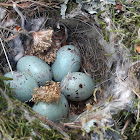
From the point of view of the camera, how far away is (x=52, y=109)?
1.74 meters

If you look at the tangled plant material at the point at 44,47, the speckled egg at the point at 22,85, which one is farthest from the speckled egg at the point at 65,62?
the speckled egg at the point at 22,85

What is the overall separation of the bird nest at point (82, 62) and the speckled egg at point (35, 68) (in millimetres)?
90

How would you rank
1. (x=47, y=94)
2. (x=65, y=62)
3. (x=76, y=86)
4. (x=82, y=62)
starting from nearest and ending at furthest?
1. (x=47, y=94)
2. (x=76, y=86)
3. (x=65, y=62)
4. (x=82, y=62)

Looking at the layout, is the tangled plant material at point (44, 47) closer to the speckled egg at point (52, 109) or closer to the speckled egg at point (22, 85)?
the speckled egg at point (22, 85)

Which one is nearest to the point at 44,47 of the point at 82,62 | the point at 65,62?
the point at 65,62

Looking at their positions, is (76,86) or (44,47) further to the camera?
(44,47)

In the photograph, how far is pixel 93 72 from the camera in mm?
2215

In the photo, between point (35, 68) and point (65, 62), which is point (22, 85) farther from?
point (65, 62)

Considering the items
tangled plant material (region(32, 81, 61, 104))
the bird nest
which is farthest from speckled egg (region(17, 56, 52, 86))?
tangled plant material (region(32, 81, 61, 104))

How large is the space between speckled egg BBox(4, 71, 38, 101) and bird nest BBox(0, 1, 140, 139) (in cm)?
9

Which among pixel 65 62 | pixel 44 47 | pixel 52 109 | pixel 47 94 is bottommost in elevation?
pixel 52 109

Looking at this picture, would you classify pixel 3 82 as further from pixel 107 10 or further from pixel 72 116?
pixel 107 10

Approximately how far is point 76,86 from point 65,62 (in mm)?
281

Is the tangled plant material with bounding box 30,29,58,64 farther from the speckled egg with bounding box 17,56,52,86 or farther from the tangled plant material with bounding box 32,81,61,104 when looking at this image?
the tangled plant material with bounding box 32,81,61,104
